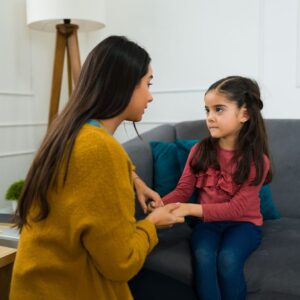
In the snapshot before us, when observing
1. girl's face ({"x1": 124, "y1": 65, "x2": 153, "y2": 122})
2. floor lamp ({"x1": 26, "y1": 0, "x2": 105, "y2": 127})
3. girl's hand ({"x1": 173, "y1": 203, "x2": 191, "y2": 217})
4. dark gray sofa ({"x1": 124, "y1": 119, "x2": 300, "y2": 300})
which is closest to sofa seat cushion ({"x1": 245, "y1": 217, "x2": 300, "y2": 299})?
dark gray sofa ({"x1": 124, "y1": 119, "x2": 300, "y2": 300})

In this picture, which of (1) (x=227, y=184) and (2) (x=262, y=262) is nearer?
(2) (x=262, y=262)

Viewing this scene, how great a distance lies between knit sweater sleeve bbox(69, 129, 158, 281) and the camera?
2.96ft

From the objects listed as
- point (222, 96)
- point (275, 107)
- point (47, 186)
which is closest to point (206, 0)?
point (275, 107)

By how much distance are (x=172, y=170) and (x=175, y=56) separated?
0.96 meters

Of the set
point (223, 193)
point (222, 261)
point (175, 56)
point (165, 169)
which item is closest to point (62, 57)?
point (175, 56)

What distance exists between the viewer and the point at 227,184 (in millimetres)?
1577

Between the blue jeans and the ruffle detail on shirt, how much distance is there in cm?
16

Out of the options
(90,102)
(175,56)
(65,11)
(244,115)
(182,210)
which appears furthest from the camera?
(175,56)

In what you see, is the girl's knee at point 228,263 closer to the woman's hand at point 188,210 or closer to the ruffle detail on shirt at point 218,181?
the woman's hand at point 188,210

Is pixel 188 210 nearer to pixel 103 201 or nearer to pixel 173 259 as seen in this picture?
pixel 173 259

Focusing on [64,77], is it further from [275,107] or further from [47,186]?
[47,186]

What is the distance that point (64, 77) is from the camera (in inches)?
114

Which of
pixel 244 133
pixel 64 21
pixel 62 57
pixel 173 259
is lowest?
pixel 173 259

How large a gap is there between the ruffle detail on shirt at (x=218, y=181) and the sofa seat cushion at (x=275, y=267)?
9.1 inches
